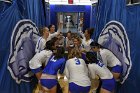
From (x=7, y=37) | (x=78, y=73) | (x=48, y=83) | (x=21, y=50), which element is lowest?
(x=48, y=83)

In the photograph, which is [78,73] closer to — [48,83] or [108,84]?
[108,84]

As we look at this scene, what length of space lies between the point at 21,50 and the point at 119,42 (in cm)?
165

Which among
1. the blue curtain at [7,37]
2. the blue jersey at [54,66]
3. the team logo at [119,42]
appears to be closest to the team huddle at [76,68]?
the blue jersey at [54,66]

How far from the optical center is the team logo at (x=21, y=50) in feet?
11.5

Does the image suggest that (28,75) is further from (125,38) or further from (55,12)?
(55,12)

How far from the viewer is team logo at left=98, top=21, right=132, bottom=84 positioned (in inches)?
147

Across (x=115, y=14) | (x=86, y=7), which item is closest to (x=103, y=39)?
(x=115, y=14)

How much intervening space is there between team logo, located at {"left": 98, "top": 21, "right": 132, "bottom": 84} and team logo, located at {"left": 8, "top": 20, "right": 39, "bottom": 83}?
4.78 feet

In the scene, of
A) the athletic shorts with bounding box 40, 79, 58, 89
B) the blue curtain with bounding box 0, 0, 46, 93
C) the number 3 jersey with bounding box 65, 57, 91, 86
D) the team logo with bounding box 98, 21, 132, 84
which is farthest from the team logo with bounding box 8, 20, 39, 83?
the team logo with bounding box 98, 21, 132, 84

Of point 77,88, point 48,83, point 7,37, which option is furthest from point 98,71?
point 7,37

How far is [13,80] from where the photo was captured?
354cm

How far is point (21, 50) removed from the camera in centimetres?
382

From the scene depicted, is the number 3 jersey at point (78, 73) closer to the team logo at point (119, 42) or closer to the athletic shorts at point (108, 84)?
the athletic shorts at point (108, 84)

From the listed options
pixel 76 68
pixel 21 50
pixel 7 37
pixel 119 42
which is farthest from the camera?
pixel 119 42
